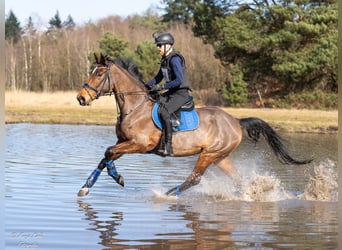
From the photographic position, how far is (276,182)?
34.2ft

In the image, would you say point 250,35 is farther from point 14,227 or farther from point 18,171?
point 14,227

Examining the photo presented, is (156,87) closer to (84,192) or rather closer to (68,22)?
(84,192)

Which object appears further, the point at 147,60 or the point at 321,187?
the point at 147,60

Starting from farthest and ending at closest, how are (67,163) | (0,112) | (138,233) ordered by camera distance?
(67,163) < (138,233) < (0,112)

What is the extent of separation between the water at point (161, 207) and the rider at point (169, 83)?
0.96 meters

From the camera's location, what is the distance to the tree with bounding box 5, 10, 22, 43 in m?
77.6

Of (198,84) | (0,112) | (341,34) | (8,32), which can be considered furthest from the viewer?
(8,32)

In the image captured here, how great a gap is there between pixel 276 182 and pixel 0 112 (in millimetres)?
6583

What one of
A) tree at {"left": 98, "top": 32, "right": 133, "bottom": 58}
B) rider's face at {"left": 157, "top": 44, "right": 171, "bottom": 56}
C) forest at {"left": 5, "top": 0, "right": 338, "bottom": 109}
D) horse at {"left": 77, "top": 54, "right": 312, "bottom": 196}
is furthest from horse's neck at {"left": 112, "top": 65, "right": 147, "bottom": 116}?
tree at {"left": 98, "top": 32, "right": 133, "bottom": 58}

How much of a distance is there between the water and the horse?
0.39 metres

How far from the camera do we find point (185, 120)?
1016cm

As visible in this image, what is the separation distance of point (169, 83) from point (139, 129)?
2.66 ft

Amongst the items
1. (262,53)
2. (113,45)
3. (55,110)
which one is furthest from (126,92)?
(113,45)

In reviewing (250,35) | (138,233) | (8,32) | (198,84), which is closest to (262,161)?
(138,233)
